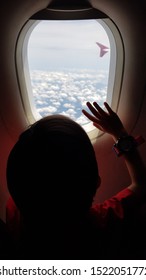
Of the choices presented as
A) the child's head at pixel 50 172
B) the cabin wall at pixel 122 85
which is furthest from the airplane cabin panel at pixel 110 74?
the child's head at pixel 50 172

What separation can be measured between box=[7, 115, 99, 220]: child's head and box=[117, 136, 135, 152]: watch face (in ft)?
0.97

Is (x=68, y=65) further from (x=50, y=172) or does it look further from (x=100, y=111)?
(x=50, y=172)

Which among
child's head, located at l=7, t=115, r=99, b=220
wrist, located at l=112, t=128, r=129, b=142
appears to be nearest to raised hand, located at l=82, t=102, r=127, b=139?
wrist, located at l=112, t=128, r=129, b=142

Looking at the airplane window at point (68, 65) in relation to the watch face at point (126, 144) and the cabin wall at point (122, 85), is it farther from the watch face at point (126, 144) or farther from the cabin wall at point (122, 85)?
the watch face at point (126, 144)

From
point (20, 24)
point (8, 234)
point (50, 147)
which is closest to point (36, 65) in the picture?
point (20, 24)

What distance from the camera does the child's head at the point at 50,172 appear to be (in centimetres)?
70

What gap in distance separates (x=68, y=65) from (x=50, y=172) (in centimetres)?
45

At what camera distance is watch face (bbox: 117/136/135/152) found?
99 centimetres

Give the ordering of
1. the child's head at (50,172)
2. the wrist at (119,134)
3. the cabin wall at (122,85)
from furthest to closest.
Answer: the wrist at (119,134) → the cabin wall at (122,85) → the child's head at (50,172)

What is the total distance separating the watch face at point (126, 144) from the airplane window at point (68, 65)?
0.54 ft

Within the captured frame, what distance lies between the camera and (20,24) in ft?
3.05

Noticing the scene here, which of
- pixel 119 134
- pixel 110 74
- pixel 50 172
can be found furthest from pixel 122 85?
pixel 50 172

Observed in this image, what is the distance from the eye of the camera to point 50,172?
27.6 inches
